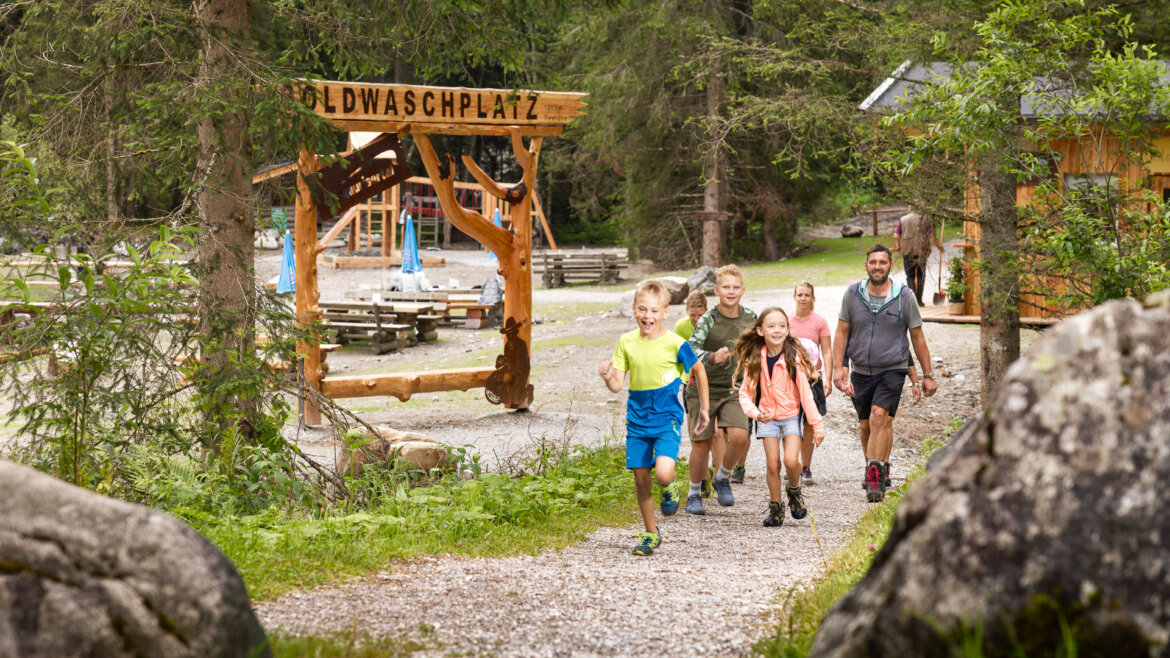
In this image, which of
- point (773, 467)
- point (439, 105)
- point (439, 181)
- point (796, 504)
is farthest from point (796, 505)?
point (439, 181)

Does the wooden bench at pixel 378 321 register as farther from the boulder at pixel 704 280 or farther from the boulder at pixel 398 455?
the boulder at pixel 398 455

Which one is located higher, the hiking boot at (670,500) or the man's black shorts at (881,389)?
the man's black shorts at (881,389)

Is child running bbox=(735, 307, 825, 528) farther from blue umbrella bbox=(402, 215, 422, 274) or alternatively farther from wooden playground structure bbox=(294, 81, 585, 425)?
blue umbrella bbox=(402, 215, 422, 274)

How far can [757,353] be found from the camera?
6.82m

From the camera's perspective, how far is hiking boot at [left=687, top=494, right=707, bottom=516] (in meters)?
7.07

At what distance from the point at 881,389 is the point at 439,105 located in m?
6.00

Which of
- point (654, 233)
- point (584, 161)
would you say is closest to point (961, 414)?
point (654, 233)

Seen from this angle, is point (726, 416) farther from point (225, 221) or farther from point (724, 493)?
point (225, 221)

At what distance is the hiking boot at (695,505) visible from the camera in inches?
279

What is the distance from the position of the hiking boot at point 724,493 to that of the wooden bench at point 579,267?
72.9 feet

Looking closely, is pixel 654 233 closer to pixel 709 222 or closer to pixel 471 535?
pixel 709 222

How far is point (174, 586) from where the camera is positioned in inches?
104

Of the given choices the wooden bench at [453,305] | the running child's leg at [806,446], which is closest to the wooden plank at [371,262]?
the wooden bench at [453,305]

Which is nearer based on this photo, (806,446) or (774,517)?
(774,517)
